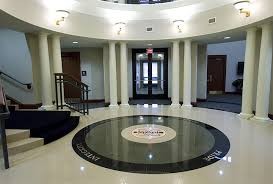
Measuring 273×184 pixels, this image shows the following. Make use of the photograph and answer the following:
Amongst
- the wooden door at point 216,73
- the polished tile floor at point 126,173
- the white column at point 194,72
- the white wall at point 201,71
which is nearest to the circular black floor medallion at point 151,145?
the polished tile floor at point 126,173

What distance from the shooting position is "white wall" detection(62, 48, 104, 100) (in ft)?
29.9

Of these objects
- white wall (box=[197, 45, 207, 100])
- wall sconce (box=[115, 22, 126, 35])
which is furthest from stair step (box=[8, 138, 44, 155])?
white wall (box=[197, 45, 207, 100])

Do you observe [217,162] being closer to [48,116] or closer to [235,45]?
[48,116]

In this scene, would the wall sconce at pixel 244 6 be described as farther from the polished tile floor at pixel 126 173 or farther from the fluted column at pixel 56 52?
the fluted column at pixel 56 52

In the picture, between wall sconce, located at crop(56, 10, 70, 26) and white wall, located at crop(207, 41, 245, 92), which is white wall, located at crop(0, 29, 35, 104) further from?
white wall, located at crop(207, 41, 245, 92)

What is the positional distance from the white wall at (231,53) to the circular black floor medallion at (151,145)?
7.14 m

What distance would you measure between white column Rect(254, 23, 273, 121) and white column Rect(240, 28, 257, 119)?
33 centimetres

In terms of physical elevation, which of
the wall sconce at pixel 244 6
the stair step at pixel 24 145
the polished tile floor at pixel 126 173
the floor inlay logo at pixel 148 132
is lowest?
the polished tile floor at pixel 126 173

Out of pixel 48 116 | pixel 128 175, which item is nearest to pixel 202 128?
pixel 128 175

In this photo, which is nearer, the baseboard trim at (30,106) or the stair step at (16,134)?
the stair step at (16,134)

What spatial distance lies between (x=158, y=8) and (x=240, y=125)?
489 cm

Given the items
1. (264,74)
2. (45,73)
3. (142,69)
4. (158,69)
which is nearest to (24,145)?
(45,73)

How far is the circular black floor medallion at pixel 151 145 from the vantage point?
302cm

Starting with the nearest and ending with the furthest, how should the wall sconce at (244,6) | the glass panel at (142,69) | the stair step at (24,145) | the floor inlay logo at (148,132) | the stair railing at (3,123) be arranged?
1. the stair railing at (3,123)
2. the stair step at (24,145)
3. the floor inlay logo at (148,132)
4. the wall sconce at (244,6)
5. the glass panel at (142,69)
